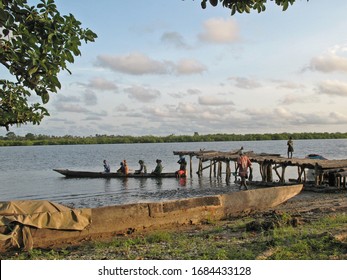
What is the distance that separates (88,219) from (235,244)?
352 cm

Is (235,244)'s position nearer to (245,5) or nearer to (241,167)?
(245,5)

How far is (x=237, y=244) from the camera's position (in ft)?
23.4

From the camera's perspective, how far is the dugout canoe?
794 cm

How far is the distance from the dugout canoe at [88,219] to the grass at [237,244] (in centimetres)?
45

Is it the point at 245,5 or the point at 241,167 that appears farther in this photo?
the point at 241,167

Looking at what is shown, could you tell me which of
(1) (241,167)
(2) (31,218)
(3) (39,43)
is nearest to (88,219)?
(2) (31,218)

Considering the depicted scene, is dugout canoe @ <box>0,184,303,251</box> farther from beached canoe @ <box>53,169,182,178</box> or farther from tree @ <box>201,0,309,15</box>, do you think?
beached canoe @ <box>53,169,182,178</box>

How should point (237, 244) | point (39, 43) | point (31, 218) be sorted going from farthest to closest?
point (31, 218)
point (237, 244)
point (39, 43)

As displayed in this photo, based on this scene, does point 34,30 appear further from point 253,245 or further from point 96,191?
point 96,191

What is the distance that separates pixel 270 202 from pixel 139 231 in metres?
5.27

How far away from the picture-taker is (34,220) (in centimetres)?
813

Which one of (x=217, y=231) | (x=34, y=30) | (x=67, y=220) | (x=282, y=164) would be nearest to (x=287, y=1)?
(x=34, y=30)

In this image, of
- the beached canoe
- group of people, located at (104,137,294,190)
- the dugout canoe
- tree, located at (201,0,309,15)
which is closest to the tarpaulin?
the dugout canoe

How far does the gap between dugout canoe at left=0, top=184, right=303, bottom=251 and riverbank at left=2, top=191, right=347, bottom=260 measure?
0.32 meters
